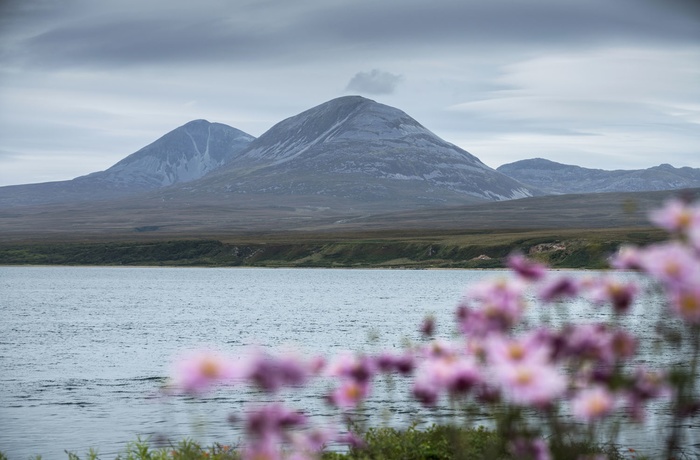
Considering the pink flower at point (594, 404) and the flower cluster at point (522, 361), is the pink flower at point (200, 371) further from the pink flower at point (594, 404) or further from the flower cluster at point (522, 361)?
the pink flower at point (594, 404)

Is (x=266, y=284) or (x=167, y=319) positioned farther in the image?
(x=266, y=284)

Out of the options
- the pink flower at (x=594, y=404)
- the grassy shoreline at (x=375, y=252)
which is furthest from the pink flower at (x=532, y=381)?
the grassy shoreline at (x=375, y=252)

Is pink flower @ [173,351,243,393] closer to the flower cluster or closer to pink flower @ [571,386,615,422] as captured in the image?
the flower cluster

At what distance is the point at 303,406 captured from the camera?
103 ft

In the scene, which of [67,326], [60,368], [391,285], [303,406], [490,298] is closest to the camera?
[490,298]

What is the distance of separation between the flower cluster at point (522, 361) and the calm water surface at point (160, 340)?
2.51ft

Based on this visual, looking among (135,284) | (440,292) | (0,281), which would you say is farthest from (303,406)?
(0,281)

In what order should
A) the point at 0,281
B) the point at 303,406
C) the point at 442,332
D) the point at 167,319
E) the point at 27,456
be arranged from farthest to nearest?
1. the point at 0,281
2. the point at 167,319
3. the point at 442,332
4. the point at 303,406
5. the point at 27,456

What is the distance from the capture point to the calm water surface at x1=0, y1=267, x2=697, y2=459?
2714 cm

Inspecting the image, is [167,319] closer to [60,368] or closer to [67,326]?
[67,326]

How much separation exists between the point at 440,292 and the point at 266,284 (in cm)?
3504

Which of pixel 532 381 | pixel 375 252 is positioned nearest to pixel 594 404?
pixel 532 381

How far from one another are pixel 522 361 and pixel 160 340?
5437 cm

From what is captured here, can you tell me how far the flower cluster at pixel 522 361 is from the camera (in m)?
4.95
